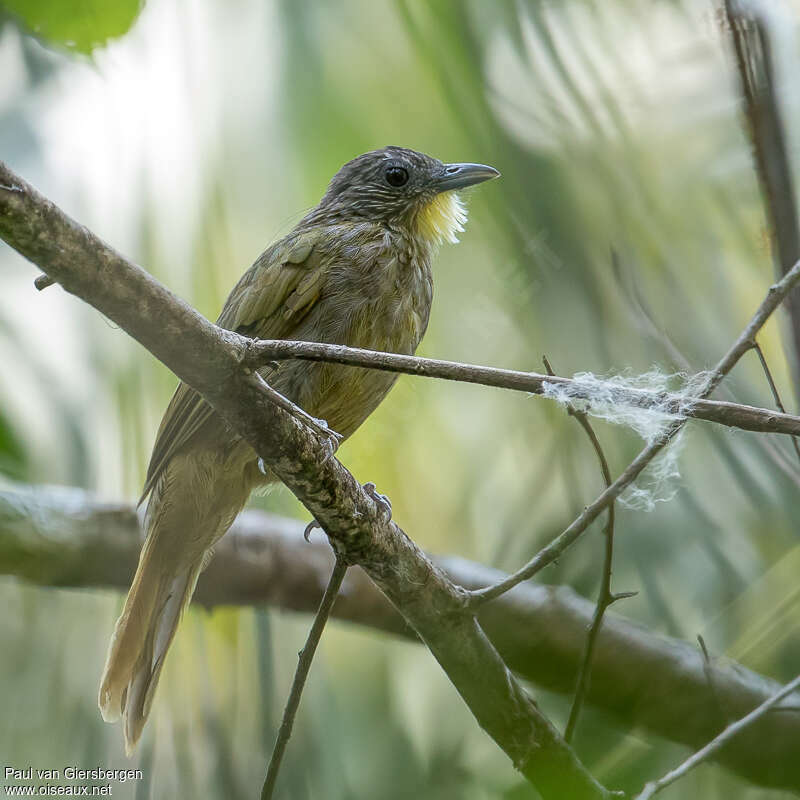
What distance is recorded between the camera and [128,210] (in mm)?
2305

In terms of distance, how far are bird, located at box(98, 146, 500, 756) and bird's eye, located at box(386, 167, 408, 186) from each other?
0.39m

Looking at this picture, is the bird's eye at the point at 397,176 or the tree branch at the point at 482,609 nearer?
the tree branch at the point at 482,609

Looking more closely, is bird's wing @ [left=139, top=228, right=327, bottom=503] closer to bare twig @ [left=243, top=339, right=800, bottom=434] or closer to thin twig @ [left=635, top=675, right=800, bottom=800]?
bare twig @ [left=243, top=339, right=800, bottom=434]

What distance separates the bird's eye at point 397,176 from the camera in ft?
11.5

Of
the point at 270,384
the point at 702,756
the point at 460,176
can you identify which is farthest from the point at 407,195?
the point at 702,756

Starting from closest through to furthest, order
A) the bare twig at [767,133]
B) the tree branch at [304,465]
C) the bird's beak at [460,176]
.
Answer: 1. the tree branch at [304,465]
2. the bare twig at [767,133]
3. the bird's beak at [460,176]

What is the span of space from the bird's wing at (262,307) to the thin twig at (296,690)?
728 mm

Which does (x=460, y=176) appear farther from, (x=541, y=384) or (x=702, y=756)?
(x=702, y=756)

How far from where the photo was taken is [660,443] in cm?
192

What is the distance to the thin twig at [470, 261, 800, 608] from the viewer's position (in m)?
1.81

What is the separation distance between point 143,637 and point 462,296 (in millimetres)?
1529

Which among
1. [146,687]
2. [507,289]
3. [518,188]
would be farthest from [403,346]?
[146,687]

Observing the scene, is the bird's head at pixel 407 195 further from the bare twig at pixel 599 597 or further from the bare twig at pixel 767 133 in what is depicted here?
the bare twig at pixel 599 597

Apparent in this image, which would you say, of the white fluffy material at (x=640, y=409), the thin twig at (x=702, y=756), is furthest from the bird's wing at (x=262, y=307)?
the thin twig at (x=702, y=756)
